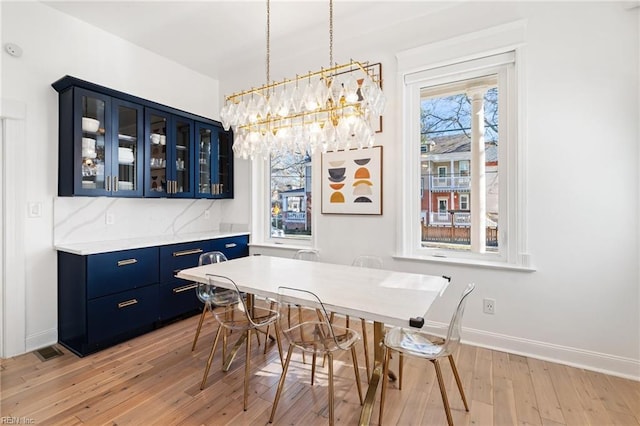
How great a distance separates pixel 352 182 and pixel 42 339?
10.3 ft

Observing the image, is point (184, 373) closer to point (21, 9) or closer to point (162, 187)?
point (162, 187)

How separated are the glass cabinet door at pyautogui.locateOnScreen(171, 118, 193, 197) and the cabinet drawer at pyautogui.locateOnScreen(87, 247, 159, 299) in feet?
2.76

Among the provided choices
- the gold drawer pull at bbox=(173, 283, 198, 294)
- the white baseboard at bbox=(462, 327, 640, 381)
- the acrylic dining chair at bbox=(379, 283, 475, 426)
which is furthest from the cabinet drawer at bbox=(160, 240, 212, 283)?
the white baseboard at bbox=(462, 327, 640, 381)

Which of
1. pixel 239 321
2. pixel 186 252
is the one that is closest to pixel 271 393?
pixel 239 321

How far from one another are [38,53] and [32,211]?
4.45 feet

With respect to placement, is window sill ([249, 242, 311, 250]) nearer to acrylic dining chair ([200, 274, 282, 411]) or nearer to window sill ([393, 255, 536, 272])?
window sill ([393, 255, 536, 272])

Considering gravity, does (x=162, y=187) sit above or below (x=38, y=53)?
below

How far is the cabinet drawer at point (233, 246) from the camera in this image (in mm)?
3646

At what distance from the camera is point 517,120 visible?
2.51m

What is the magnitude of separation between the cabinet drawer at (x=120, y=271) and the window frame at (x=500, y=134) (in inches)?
94.5

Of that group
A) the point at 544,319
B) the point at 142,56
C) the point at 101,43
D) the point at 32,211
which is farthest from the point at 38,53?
the point at 544,319

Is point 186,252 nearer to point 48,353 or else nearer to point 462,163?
point 48,353

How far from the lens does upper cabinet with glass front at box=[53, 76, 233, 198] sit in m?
2.63

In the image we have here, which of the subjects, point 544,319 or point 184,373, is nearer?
point 184,373
